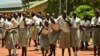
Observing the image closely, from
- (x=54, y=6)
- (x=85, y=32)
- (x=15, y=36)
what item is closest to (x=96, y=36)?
(x=15, y=36)

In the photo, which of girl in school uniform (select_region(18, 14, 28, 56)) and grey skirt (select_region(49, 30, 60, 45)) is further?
girl in school uniform (select_region(18, 14, 28, 56))

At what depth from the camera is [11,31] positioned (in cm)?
1781

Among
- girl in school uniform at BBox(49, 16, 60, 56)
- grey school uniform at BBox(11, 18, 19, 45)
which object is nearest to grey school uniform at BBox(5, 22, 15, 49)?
grey school uniform at BBox(11, 18, 19, 45)

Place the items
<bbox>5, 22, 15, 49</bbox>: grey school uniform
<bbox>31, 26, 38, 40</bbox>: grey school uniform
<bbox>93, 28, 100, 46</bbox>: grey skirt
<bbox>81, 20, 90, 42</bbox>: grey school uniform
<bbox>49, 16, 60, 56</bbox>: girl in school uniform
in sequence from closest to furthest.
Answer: <bbox>49, 16, 60, 56</bbox>: girl in school uniform
<bbox>93, 28, 100, 46</bbox>: grey skirt
<bbox>5, 22, 15, 49</bbox>: grey school uniform
<bbox>81, 20, 90, 42</bbox>: grey school uniform
<bbox>31, 26, 38, 40</bbox>: grey school uniform

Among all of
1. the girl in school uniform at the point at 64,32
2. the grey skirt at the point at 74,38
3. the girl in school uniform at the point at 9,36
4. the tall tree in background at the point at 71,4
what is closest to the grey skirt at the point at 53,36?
the girl in school uniform at the point at 64,32

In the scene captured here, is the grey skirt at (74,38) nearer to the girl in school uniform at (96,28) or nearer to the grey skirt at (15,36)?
the girl in school uniform at (96,28)

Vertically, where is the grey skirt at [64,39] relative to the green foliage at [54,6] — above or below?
above

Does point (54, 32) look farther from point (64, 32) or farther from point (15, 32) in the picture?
point (15, 32)

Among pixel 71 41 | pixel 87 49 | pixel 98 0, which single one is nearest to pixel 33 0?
pixel 98 0

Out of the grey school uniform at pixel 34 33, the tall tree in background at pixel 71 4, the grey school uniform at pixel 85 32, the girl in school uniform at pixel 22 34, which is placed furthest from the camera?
the tall tree in background at pixel 71 4

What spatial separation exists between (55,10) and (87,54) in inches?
883

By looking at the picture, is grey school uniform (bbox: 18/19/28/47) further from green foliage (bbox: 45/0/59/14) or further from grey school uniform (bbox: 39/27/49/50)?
green foliage (bbox: 45/0/59/14)

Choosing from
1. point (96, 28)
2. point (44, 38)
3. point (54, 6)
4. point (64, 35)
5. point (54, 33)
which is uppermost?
point (96, 28)

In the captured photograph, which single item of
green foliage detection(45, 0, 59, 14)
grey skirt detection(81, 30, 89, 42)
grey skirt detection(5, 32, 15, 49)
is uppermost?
grey skirt detection(5, 32, 15, 49)
